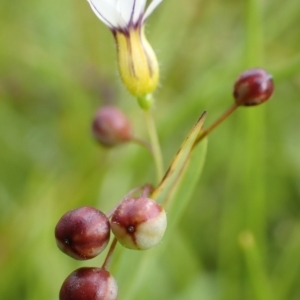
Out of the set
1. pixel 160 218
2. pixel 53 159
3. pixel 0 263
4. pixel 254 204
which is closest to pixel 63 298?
pixel 160 218

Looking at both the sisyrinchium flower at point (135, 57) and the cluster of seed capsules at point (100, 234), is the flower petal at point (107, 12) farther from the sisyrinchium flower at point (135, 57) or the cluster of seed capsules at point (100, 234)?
the cluster of seed capsules at point (100, 234)

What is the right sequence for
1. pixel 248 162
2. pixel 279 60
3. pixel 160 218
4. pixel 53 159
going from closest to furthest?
pixel 160 218, pixel 248 162, pixel 279 60, pixel 53 159

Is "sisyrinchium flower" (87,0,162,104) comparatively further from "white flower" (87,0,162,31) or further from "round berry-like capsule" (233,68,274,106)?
"round berry-like capsule" (233,68,274,106)

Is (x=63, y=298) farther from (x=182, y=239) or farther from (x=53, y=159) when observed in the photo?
(x=53, y=159)

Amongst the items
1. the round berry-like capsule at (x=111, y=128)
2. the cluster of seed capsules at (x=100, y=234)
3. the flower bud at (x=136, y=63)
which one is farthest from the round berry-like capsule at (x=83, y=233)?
the round berry-like capsule at (x=111, y=128)

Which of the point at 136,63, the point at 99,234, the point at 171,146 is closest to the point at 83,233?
the point at 99,234

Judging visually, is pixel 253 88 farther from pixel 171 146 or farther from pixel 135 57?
pixel 171 146

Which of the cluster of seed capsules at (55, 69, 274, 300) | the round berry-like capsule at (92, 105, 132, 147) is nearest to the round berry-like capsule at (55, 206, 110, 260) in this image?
the cluster of seed capsules at (55, 69, 274, 300)
